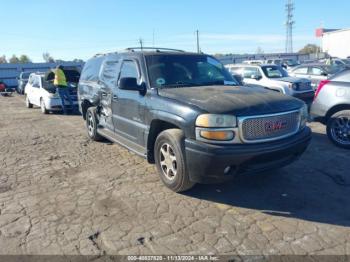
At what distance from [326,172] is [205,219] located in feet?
8.45

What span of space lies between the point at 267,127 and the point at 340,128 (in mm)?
3402

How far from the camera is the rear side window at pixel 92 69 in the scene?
717cm

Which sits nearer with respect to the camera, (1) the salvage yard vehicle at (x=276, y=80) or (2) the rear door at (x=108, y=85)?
(2) the rear door at (x=108, y=85)

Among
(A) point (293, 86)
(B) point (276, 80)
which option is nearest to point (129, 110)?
(A) point (293, 86)

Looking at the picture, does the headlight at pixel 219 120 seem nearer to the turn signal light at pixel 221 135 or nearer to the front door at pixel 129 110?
the turn signal light at pixel 221 135

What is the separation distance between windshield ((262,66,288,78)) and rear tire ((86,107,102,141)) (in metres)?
8.55

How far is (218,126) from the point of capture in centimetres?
407

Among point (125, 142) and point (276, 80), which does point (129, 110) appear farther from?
point (276, 80)

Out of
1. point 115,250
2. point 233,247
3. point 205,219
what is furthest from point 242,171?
point 115,250

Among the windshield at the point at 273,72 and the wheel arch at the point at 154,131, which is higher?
the windshield at the point at 273,72

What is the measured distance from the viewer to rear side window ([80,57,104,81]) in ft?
23.5

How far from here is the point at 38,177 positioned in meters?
5.61

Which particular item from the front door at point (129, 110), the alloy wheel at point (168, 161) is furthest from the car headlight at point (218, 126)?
the front door at point (129, 110)

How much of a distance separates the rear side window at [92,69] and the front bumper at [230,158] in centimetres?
366
